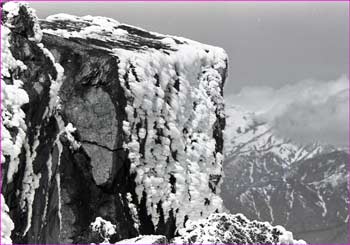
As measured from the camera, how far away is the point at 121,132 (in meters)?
36.9

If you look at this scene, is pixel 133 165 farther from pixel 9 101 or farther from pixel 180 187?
pixel 9 101

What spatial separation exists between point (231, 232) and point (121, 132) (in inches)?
595

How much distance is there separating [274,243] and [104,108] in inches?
656

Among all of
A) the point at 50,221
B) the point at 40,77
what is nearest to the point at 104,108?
the point at 50,221

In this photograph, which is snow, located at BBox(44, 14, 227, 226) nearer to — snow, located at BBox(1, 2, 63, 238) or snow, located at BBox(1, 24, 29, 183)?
snow, located at BBox(1, 2, 63, 238)

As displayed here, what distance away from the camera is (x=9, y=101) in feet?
68.8

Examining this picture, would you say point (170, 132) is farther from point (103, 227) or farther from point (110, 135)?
point (103, 227)

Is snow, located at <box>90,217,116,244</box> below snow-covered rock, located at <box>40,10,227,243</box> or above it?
below

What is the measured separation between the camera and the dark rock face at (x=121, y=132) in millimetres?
29647

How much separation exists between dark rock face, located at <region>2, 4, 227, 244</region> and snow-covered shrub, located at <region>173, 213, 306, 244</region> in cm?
701

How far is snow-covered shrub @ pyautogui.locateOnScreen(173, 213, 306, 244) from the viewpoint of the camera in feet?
74.4

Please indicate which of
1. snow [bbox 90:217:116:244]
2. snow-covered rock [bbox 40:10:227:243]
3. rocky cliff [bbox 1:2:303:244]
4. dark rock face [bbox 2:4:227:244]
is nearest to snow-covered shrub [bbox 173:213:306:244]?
rocky cliff [bbox 1:2:303:244]

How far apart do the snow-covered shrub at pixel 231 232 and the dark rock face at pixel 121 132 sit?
7.01 metres

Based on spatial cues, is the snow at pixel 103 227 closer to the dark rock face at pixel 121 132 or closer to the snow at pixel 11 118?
the dark rock face at pixel 121 132
